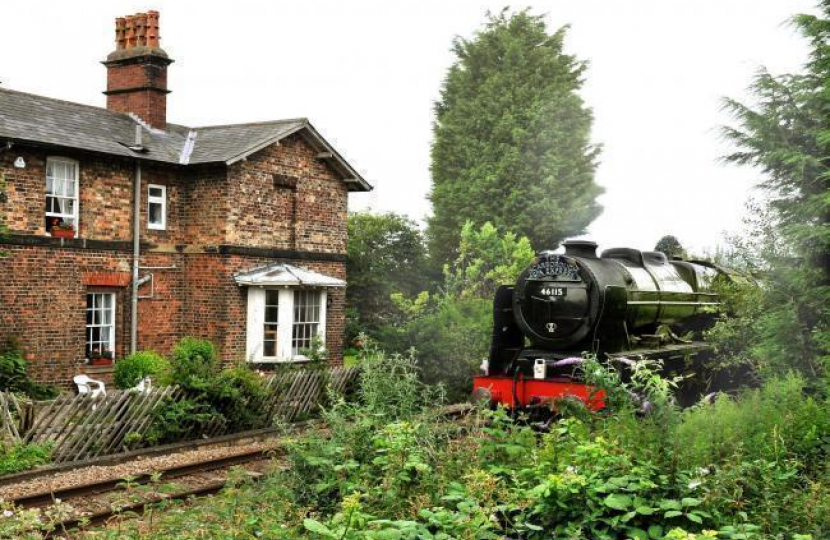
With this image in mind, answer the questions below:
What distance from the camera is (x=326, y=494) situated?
7.31m

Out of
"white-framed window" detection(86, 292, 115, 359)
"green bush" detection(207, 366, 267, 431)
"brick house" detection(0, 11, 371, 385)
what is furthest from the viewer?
"white-framed window" detection(86, 292, 115, 359)

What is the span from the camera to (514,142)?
36438 mm

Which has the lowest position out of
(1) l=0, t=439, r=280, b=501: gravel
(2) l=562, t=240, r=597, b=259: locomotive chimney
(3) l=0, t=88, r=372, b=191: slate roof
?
(1) l=0, t=439, r=280, b=501: gravel

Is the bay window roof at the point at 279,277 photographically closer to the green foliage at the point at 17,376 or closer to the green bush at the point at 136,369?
the green bush at the point at 136,369

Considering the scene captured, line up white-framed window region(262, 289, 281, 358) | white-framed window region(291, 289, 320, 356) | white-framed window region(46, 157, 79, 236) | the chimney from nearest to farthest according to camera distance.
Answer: white-framed window region(46, 157, 79, 236) → white-framed window region(262, 289, 281, 358) → white-framed window region(291, 289, 320, 356) → the chimney

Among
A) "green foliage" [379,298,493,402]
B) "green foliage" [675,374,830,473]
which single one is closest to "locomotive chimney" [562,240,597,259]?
"green foliage" [675,374,830,473]

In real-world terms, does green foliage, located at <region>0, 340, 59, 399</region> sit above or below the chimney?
below

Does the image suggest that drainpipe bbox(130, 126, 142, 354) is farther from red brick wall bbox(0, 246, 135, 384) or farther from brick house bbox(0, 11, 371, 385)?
red brick wall bbox(0, 246, 135, 384)

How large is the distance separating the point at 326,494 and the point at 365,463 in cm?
42

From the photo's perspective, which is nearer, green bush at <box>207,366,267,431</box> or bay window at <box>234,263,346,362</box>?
green bush at <box>207,366,267,431</box>

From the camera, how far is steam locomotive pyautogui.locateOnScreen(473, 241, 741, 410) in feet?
39.9

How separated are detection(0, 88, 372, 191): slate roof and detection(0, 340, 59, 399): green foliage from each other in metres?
4.14

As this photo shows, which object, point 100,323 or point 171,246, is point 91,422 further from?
point 171,246

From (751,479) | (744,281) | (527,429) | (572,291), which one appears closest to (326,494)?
(527,429)
